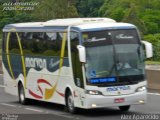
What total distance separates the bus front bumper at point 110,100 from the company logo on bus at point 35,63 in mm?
3698

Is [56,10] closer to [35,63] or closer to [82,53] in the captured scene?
[35,63]

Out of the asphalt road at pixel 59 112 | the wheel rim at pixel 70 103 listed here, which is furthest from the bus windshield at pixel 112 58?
the wheel rim at pixel 70 103

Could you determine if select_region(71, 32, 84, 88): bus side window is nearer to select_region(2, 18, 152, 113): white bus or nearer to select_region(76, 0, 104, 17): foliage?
select_region(2, 18, 152, 113): white bus

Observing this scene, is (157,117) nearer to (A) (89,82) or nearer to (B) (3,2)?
(A) (89,82)

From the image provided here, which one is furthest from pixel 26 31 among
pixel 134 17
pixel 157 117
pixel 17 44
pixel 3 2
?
pixel 3 2

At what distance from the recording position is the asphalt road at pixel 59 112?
17405 mm

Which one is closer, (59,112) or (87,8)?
(59,112)

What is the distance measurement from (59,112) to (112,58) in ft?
9.59

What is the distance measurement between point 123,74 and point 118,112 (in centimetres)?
152

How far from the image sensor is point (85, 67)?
1725cm

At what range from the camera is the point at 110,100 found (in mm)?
17031

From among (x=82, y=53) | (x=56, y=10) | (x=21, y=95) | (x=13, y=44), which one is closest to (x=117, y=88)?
(x=82, y=53)

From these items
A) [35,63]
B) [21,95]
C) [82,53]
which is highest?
[82,53]

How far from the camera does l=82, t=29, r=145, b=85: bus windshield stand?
17219mm
